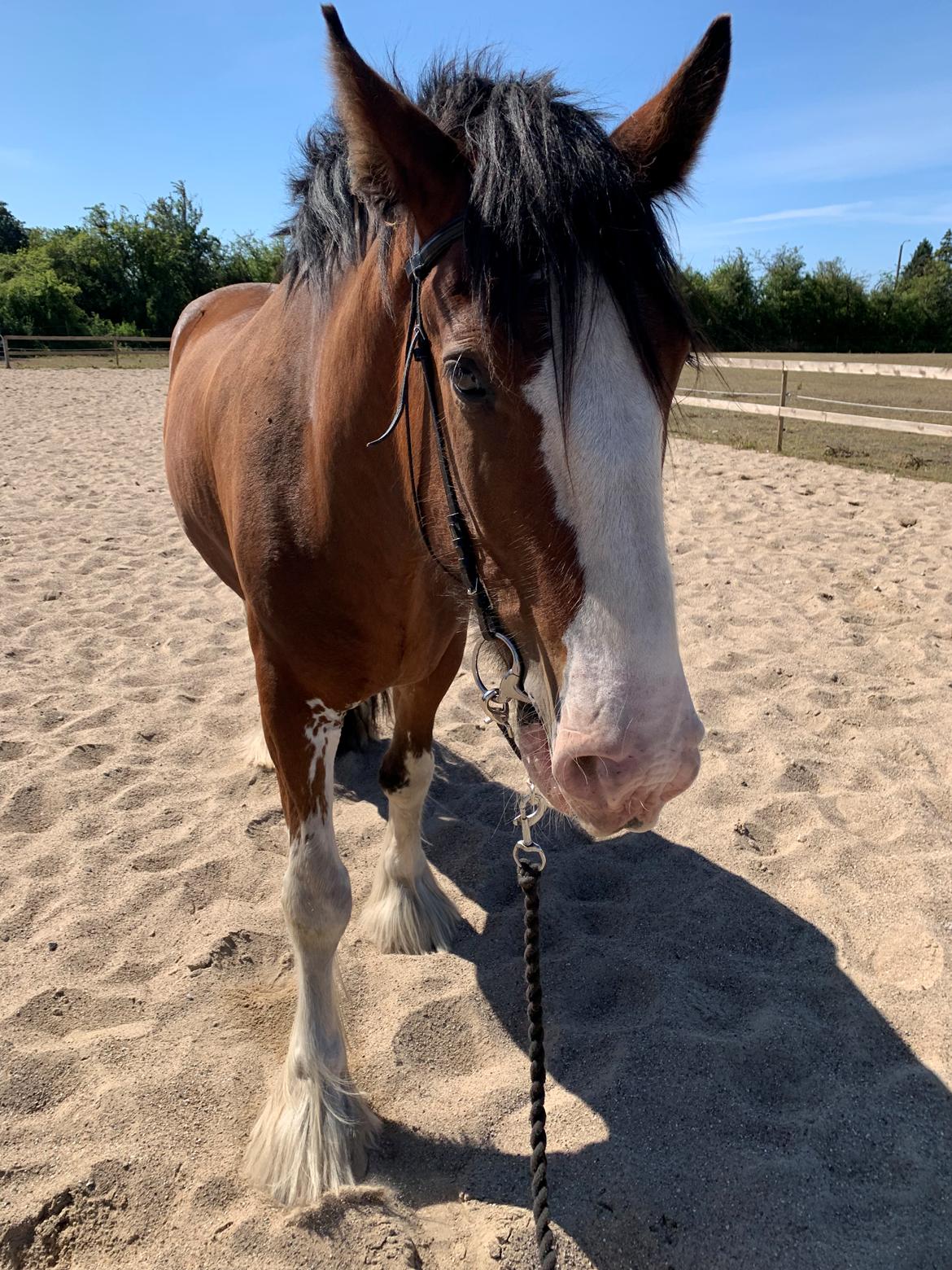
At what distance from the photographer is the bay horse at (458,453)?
1178 millimetres

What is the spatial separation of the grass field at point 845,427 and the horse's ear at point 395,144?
1.99 feet

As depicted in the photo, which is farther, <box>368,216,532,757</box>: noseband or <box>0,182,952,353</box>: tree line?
<box>0,182,952,353</box>: tree line

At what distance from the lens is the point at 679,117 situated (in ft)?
4.72

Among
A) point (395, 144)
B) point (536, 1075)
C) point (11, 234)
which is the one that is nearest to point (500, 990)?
point (536, 1075)

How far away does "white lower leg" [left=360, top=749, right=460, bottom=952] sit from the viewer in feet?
8.38

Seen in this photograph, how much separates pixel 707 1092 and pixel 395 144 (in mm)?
2243

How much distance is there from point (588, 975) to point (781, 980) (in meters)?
0.59

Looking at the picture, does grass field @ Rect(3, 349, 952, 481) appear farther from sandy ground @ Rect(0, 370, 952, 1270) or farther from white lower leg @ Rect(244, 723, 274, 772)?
white lower leg @ Rect(244, 723, 274, 772)

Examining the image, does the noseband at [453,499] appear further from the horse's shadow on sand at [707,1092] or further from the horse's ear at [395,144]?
the horse's shadow on sand at [707,1092]

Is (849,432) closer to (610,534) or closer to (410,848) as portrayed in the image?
(410,848)

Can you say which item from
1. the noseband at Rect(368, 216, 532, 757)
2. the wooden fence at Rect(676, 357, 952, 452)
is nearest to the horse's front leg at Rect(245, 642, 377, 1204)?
the noseband at Rect(368, 216, 532, 757)

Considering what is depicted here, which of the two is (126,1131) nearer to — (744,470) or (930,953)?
(930,953)

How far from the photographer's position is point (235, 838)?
2.99 meters

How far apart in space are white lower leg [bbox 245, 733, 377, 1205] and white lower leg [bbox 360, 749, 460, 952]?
0.47m
